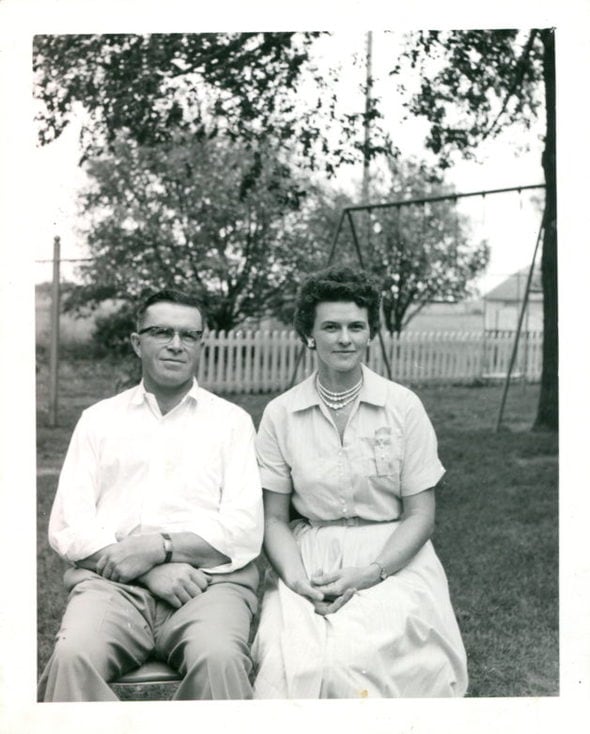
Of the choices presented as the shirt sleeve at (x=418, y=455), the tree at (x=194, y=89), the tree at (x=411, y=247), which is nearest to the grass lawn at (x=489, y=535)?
the shirt sleeve at (x=418, y=455)

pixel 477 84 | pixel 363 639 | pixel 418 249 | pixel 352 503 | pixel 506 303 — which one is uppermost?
pixel 477 84

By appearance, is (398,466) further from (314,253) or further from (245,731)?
(314,253)

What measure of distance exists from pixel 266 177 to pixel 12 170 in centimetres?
598

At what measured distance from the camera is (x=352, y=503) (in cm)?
296

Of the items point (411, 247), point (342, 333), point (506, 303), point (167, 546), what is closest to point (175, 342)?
point (342, 333)

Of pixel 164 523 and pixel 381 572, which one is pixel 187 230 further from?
pixel 381 572

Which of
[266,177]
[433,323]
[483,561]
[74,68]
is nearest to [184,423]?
[74,68]

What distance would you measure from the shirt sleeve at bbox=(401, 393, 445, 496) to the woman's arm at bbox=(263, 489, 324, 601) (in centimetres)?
45

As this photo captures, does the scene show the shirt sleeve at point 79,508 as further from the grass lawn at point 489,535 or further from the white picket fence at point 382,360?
the white picket fence at point 382,360

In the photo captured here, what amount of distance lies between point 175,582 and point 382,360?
28.0 feet

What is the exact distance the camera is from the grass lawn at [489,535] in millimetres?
3725

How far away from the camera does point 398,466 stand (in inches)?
116

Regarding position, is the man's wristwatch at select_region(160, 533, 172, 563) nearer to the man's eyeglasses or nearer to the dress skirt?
the dress skirt

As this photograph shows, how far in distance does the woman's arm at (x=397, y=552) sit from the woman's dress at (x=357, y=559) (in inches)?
1.5
